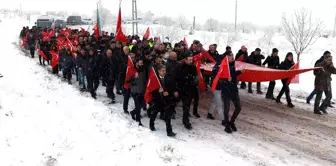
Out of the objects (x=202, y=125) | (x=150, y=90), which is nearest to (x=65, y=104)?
(x=150, y=90)

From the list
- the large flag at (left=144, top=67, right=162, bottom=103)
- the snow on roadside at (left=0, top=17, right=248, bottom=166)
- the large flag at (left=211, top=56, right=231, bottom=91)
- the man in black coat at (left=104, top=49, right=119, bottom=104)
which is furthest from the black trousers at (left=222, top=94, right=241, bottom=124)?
the man in black coat at (left=104, top=49, right=119, bottom=104)

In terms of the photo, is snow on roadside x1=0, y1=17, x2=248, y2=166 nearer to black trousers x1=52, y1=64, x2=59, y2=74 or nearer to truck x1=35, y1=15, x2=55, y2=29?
black trousers x1=52, y1=64, x2=59, y2=74

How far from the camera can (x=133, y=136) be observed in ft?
24.6

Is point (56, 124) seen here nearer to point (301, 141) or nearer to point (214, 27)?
point (301, 141)

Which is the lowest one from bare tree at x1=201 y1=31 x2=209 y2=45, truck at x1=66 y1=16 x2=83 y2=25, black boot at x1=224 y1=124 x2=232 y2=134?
black boot at x1=224 y1=124 x2=232 y2=134

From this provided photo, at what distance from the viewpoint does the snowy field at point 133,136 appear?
6230mm

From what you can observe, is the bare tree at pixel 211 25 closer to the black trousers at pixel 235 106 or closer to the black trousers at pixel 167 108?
the black trousers at pixel 235 106

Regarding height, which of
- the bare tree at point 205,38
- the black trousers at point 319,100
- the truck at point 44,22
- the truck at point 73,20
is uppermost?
the truck at point 73,20

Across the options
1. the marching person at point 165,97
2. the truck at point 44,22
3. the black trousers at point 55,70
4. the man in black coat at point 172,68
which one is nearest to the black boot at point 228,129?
the marching person at point 165,97

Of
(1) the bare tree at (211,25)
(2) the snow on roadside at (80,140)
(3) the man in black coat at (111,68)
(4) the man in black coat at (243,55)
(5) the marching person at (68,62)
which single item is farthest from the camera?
(1) the bare tree at (211,25)

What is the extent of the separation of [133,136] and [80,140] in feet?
3.91

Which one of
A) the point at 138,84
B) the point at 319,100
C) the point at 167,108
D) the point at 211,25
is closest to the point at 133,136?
the point at 167,108

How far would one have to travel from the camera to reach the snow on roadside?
601 cm

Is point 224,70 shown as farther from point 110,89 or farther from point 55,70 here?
point 55,70
